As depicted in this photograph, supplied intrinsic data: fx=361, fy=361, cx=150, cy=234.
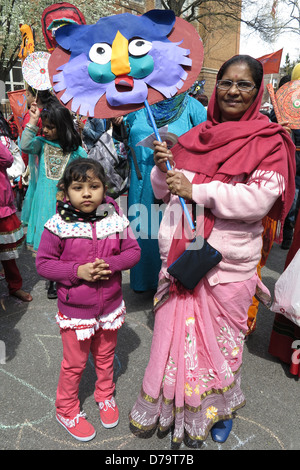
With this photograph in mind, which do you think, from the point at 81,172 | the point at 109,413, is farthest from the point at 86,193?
the point at 109,413

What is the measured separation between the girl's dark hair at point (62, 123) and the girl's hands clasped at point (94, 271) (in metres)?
1.64

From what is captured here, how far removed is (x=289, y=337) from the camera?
237cm

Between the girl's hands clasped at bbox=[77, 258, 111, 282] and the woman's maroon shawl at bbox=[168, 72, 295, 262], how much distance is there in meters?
0.30

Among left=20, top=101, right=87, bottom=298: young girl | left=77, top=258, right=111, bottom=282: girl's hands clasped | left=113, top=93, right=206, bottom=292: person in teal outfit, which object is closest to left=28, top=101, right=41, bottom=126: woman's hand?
left=20, top=101, right=87, bottom=298: young girl

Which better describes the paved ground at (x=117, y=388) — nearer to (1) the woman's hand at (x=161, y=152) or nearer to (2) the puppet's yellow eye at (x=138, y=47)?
(1) the woman's hand at (x=161, y=152)

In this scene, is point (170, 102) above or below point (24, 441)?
above

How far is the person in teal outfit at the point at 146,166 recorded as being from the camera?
261 centimetres

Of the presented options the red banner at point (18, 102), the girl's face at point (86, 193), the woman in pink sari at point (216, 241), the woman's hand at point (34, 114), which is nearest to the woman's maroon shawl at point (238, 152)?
the woman in pink sari at point (216, 241)

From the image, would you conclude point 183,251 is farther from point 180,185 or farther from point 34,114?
point 34,114

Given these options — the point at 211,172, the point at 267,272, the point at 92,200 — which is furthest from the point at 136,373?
the point at 267,272

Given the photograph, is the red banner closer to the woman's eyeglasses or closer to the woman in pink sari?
the woman in pink sari

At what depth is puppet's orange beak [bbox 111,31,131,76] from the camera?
1.67 metres

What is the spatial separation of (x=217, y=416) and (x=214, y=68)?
23.4 m

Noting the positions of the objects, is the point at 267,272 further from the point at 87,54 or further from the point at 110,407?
the point at 87,54
